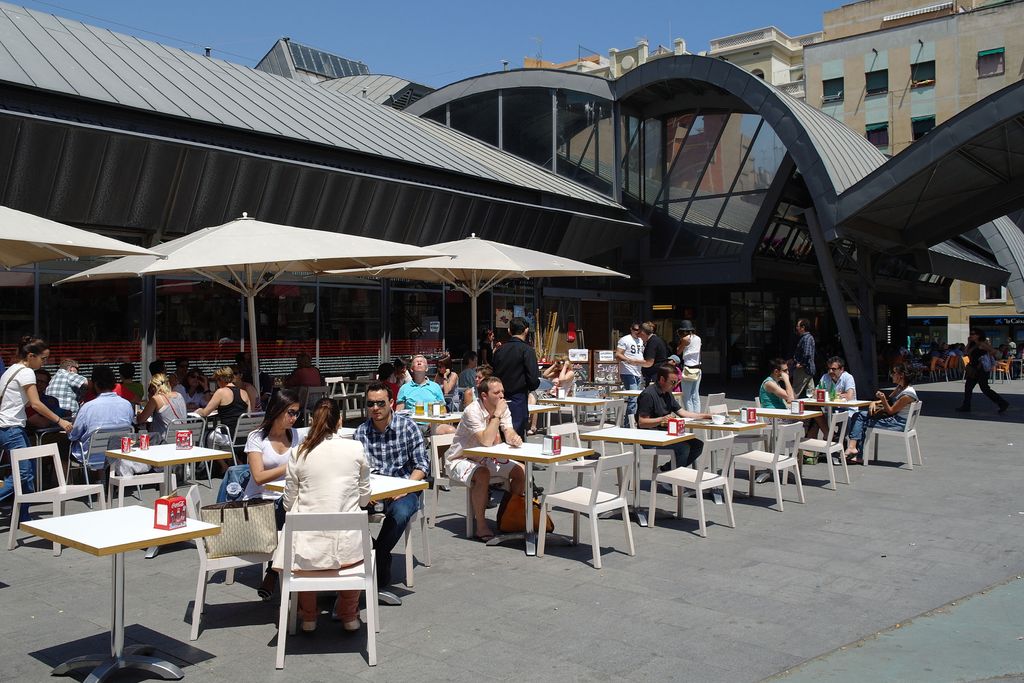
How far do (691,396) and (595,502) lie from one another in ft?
26.1

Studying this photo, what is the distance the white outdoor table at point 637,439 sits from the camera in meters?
8.13

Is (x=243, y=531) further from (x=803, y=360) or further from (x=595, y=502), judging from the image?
(x=803, y=360)

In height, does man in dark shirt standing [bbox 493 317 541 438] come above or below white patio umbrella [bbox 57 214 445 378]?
below

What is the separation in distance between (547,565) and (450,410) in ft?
18.2

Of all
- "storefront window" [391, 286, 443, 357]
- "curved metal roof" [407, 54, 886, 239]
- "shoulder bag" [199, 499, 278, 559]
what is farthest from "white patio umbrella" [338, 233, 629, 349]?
"curved metal roof" [407, 54, 886, 239]

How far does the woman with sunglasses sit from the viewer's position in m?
6.14

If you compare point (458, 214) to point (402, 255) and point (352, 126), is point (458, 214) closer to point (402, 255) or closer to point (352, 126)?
point (352, 126)

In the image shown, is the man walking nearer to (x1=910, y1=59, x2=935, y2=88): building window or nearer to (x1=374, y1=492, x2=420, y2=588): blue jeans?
(x1=374, y1=492, x2=420, y2=588): blue jeans

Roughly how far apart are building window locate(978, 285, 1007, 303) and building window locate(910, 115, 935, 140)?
889cm

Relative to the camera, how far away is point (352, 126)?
17594mm

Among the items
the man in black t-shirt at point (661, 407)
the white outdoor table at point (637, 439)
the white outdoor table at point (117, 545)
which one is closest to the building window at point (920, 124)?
the man in black t-shirt at point (661, 407)

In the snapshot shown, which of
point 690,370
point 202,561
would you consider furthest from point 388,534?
point 690,370

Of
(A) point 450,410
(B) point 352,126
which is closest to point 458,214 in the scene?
(B) point 352,126

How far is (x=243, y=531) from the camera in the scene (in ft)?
17.7
